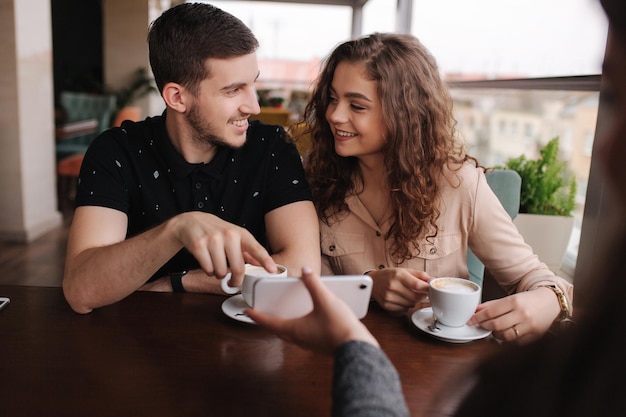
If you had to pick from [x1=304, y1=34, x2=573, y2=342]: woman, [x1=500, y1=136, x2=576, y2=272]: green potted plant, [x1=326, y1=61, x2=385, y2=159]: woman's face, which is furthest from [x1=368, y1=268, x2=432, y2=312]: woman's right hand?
[x1=500, y1=136, x2=576, y2=272]: green potted plant

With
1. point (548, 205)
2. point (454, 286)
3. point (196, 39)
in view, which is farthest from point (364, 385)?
point (548, 205)

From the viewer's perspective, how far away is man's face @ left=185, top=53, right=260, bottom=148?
1.53m

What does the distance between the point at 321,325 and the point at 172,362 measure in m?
0.32

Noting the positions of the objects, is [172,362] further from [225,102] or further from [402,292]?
[225,102]

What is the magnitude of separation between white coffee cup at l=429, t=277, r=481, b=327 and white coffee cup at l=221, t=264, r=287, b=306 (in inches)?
11.8

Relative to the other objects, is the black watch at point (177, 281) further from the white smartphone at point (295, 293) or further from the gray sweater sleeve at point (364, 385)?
the gray sweater sleeve at point (364, 385)

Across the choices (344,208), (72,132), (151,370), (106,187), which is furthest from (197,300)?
(72,132)

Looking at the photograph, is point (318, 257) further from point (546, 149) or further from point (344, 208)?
point (546, 149)

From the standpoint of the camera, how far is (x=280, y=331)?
0.82 meters

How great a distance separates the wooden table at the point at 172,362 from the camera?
2.72 ft

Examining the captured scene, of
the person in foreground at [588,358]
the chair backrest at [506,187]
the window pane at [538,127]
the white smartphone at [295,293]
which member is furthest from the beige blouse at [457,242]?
the person in foreground at [588,358]

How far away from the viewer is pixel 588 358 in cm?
50

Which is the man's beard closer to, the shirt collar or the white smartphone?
the shirt collar

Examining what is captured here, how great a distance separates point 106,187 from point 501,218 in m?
1.03
